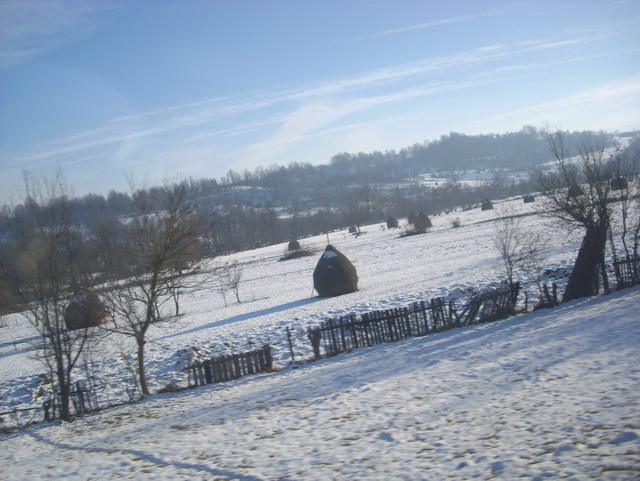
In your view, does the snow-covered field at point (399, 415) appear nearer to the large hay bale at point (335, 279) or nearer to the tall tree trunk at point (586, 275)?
the tall tree trunk at point (586, 275)

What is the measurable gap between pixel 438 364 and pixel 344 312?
9317mm

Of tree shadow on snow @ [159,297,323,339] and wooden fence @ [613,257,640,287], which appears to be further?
tree shadow on snow @ [159,297,323,339]

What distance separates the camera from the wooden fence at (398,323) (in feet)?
45.7

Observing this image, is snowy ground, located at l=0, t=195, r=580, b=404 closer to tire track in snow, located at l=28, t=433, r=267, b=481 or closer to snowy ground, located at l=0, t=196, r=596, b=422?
snowy ground, located at l=0, t=196, r=596, b=422

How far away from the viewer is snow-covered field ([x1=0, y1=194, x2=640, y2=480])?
5.71m

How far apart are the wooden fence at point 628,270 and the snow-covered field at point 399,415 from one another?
66.8 inches

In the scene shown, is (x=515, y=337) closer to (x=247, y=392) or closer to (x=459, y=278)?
(x=247, y=392)

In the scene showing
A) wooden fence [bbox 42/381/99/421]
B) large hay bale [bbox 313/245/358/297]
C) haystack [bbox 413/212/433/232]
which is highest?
haystack [bbox 413/212/433/232]

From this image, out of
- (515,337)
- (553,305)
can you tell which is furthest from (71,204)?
(553,305)

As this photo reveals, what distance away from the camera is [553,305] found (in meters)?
15.1

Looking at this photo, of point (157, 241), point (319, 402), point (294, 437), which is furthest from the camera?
point (157, 241)

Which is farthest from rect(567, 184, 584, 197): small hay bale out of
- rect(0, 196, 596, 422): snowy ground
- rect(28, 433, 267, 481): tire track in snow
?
rect(28, 433, 267, 481): tire track in snow

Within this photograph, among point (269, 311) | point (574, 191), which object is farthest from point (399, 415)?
point (269, 311)

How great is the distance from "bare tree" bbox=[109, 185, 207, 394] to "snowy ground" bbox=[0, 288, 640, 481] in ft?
7.40
